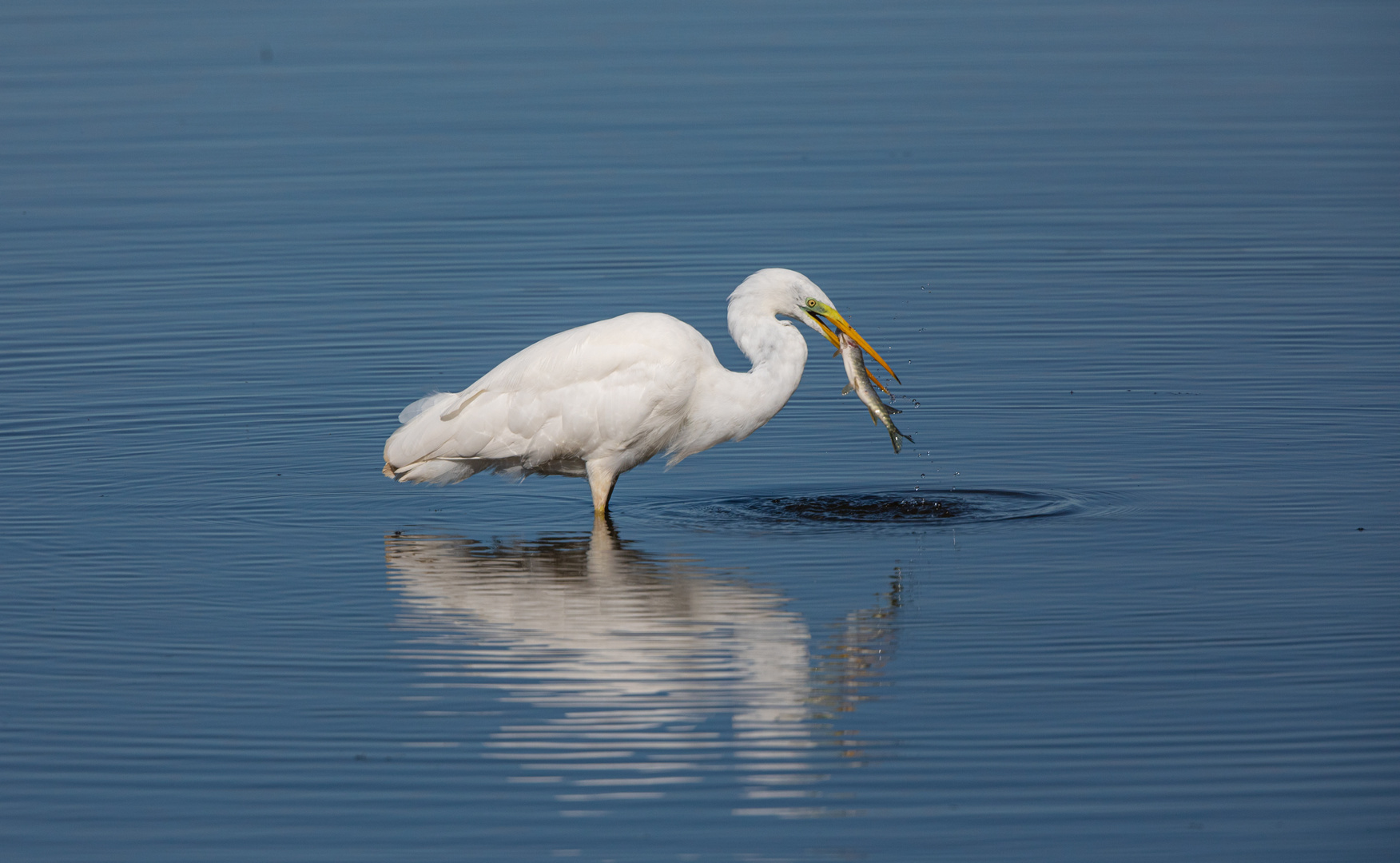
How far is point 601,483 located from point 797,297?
1591mm

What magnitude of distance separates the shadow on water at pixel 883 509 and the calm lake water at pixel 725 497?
48 mm

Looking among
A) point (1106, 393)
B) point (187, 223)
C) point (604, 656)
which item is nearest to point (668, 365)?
point (604, 656)

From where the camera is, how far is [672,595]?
9672mm

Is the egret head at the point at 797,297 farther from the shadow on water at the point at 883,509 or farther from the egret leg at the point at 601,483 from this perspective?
the egret leg at the point at 601,483

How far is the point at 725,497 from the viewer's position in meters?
11.5

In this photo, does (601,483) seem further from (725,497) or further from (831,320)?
(831,320)

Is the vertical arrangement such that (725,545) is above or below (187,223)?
below

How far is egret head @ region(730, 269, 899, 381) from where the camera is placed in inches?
429

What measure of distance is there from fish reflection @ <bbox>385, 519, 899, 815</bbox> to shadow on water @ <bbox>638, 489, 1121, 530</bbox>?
68 centimetres

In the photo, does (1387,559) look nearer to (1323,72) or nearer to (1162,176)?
(1162,176)

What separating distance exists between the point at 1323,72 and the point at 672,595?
20226mm

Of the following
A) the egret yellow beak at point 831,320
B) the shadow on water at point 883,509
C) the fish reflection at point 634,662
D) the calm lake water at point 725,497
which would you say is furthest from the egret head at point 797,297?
the fish reflection at point 634,662

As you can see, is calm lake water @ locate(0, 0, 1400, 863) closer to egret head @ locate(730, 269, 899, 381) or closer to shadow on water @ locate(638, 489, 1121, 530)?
shadow on water @ locate(638, 489, 1121, 530)

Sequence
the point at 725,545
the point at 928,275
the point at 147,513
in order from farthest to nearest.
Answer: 1. the point at 928,275
2. the point at 147,513
3. the point at 725,545
